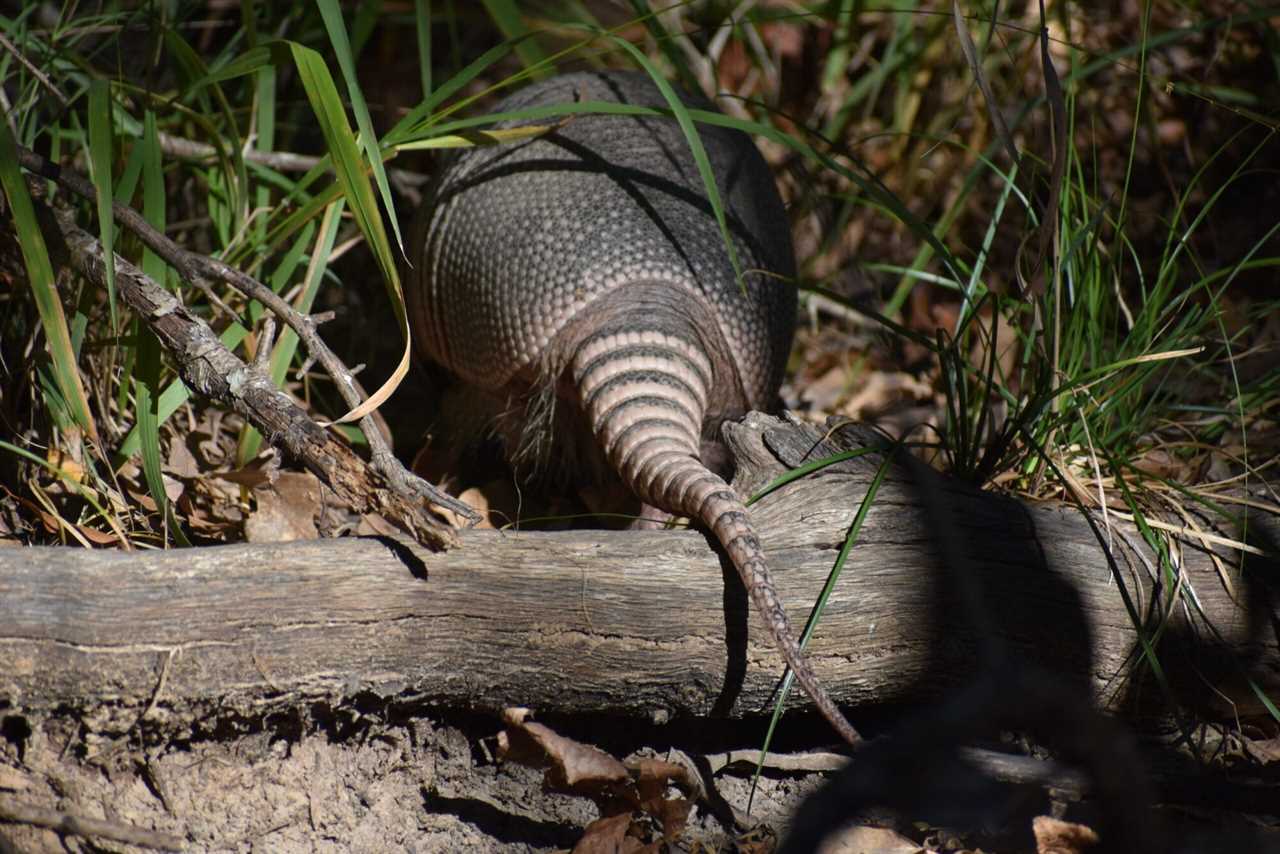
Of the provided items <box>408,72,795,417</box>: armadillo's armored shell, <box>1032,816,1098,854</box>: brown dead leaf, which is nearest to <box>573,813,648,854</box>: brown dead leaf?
<box>1032,816,1098,854</box>: brown dead leaf

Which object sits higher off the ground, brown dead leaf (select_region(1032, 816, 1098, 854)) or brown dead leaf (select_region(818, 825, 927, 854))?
brown dead leaf (select_region(1032, 816, 1098, 854))

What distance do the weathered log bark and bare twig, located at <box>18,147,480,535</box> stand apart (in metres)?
0.15

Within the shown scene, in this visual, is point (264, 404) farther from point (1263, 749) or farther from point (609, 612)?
point (1263, 749)

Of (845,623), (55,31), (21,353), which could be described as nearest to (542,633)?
(845,623)

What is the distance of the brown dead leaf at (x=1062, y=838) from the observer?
82.6 inches

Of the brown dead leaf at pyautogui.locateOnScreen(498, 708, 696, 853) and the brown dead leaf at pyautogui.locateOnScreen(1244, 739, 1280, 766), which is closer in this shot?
the brown dead leaf at pyautogui.locateOnScreen(498, 708, 696, 853)

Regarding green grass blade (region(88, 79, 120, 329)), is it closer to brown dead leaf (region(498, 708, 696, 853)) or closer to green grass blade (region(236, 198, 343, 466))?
green grass blade (region(236, 198, 343, 466))

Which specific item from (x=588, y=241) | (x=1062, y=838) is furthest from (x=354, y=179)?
(x=1062, y=838)

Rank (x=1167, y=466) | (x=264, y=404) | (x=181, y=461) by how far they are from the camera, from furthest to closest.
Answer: (x=1167, y=466) → (x=181, y=461) → (x=264, y=404)

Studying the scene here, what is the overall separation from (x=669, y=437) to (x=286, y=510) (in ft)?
3.12

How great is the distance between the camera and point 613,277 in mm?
2863

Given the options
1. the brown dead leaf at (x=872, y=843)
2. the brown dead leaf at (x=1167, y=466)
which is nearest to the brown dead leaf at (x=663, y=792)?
the brown dead leaf at (x=872, y=843)

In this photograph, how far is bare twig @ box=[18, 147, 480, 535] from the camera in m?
2.05

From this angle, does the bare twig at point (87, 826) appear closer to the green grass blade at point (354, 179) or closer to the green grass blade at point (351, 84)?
the green grass blade at point (354, 179)
